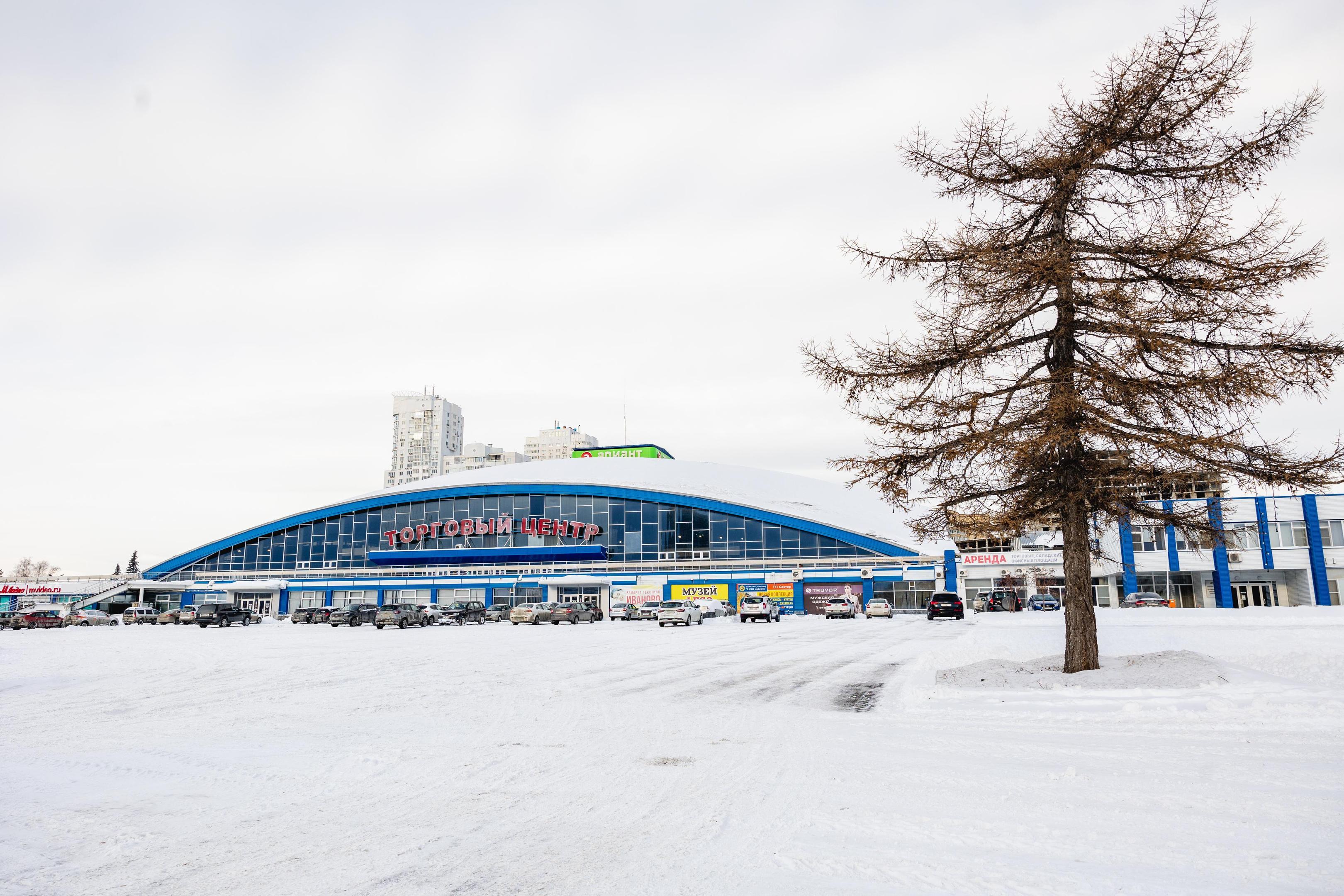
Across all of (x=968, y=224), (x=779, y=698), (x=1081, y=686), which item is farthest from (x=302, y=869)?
(x=968, y=224)

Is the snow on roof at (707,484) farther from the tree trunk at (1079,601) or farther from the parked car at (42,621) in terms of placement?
the tree trunk at (1079,601)

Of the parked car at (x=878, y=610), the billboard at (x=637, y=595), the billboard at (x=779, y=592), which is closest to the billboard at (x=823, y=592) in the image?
the billboard at (x=779, y=592)

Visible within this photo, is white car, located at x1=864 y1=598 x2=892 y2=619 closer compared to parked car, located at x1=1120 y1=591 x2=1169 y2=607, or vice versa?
parked car, located at x1=1120 y1=591 x2=1169 y2=607

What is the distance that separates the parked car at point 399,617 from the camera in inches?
1647

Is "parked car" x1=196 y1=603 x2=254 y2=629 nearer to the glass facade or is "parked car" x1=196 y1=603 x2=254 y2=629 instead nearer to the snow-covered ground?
the glass facade

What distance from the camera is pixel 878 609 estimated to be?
51.7 metres

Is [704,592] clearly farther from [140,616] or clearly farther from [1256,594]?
[140,616]

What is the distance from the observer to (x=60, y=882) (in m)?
4.65

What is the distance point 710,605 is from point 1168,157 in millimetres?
48326

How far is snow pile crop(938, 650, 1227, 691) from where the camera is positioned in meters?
11.9

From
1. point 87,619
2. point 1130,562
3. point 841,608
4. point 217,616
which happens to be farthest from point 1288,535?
point 87,619

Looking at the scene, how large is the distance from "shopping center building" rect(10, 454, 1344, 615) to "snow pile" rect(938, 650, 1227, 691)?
44408mm

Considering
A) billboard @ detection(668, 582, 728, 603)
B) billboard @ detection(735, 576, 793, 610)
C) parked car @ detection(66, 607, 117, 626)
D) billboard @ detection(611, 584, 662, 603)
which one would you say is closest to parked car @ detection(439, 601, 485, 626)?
billboard @ detection(611, 584, 662, 603)

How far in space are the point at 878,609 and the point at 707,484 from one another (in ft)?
88.3
